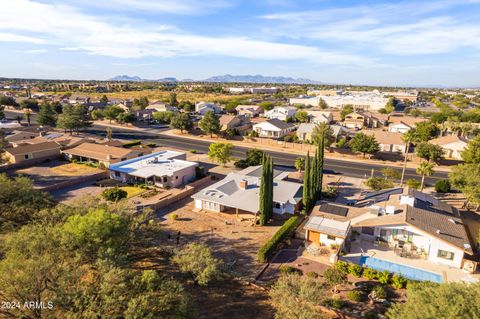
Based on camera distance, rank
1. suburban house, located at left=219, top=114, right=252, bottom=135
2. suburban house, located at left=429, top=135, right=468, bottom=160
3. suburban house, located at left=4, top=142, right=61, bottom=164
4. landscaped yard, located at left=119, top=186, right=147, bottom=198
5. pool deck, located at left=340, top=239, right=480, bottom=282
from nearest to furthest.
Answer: pool deck, located at left=340, top=239, right=480, bottom=282
landscaped yard, located at left=119, top=186, right=147, bottom=198
suburban house, located at left=4, top=142, right=61, bottom=164
suburban house, located at left=429, top=135, right=468, bottom=160
suburban house, located at left=219, top=114, right=252, bottom=135

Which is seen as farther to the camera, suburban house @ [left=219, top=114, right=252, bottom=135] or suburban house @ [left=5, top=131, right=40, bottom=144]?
suburban house @ [left=219, top=114, right=252, bottom=135]

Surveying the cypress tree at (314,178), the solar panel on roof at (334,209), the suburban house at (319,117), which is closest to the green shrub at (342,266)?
the solar panel on roof at (334,209)

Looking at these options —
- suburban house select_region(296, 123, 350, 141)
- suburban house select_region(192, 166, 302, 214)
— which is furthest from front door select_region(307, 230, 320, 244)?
suburban house select_region(296, 123, 350, 141)

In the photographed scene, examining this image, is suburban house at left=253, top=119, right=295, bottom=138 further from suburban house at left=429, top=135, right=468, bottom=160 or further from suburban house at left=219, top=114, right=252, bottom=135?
suburban house at left=429, top=135, right=468, bottom=160

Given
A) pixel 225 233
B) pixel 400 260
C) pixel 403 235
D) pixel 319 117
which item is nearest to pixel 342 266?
pixel 400 260

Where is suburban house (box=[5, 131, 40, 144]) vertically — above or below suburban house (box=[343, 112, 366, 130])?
below

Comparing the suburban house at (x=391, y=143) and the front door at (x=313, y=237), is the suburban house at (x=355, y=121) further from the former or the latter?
the front door at (x=313, y=237)

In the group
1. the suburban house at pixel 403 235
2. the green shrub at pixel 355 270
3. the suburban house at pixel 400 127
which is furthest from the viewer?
the suburban house at pixel 400 127
